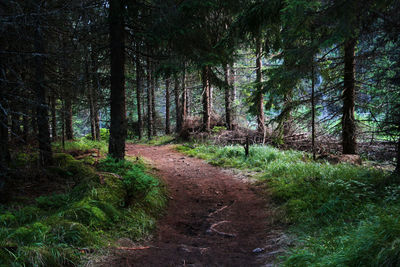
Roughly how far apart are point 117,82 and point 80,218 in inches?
172

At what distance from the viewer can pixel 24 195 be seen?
5461 millimetres

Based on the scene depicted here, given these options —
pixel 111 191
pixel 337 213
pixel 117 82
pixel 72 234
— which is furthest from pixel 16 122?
pixel 337 213

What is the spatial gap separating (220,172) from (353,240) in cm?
641

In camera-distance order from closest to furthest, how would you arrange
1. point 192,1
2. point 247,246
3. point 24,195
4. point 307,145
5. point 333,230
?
point 333,230
point 247,246
point 24,195
point 192,1
point 307,145

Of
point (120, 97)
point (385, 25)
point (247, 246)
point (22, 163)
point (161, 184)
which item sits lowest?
point (247, 246)

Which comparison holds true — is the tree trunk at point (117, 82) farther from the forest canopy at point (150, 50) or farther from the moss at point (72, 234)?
the moss at point (72, 234)

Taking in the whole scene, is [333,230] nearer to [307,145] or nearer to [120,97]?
[120,97]

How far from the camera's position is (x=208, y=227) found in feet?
16.7

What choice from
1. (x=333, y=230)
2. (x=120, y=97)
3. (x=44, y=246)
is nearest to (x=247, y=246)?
(x=333, y=230)

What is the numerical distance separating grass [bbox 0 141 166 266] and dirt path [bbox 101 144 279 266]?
0.44 m

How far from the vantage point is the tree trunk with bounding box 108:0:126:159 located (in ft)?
23.1

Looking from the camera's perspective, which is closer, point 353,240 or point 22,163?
point 353,240

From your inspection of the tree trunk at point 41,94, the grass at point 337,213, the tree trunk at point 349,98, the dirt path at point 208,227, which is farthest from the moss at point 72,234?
the tree trunk at point 349,98

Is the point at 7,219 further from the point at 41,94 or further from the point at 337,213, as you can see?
the point at 337,213
